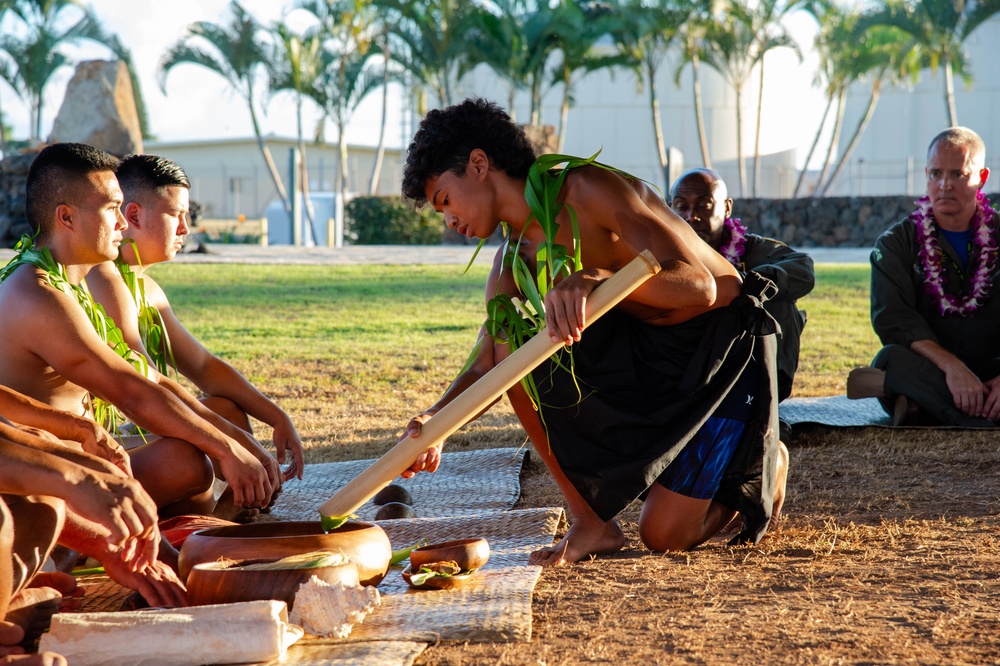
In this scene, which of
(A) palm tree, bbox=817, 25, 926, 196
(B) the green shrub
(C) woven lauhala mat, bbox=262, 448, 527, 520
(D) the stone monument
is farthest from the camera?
(A) palm tree, bbox=817, 25, 926, 196

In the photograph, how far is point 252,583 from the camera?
2.40m

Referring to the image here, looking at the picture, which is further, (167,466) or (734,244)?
(734,244)

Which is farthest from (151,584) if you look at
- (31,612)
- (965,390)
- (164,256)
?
(965,390)

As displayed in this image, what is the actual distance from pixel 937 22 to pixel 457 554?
2325 cm

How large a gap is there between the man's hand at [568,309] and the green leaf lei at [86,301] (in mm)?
1203

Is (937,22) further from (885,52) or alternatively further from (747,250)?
(747,250)

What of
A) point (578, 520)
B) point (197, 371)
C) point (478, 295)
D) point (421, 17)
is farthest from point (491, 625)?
point (421, 17)

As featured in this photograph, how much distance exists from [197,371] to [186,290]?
8284mm

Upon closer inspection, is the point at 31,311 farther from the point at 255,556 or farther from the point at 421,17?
the point at 421,17

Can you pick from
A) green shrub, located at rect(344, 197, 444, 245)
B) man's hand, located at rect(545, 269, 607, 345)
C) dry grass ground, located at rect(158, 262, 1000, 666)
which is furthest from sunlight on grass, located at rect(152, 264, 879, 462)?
green shrub, located at rect(344, 197, 444, 245)

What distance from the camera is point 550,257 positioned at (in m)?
3.00

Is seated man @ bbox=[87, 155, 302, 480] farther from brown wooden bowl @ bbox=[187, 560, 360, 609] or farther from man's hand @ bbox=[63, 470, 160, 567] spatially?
man's hand @ bbox=[63, 470, 160, 567]

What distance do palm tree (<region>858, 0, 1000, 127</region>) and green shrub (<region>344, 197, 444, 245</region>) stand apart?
404 inches

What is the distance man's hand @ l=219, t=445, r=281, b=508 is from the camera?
2807 millimetres
